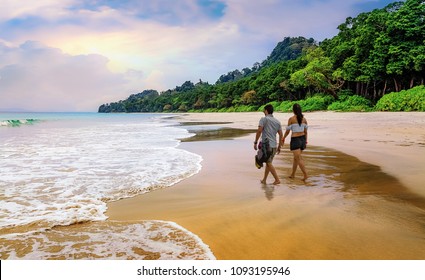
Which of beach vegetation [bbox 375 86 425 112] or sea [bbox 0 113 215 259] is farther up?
beach vegetation [bbox 375 86 425 112]

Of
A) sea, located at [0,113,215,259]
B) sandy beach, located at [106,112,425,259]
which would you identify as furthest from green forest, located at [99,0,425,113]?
sea, located at [0,113,215,259]

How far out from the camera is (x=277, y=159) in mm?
9070

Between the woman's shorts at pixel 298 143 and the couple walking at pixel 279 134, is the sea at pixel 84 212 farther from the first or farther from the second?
the woman's shorts at pixel 298 143

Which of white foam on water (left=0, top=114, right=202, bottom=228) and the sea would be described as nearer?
the sea

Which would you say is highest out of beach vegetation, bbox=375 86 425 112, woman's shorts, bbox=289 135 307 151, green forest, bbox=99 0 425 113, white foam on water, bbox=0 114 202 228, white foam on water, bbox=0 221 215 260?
green forest, bbox=99 0 425 113

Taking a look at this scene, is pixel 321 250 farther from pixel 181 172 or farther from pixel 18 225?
pixel 181 172

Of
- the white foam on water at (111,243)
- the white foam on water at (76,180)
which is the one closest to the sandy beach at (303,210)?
the white foam on water at (111,243)

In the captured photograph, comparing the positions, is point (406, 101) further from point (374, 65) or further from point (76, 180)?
point (76, 180)

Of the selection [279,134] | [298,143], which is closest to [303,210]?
[279,134]

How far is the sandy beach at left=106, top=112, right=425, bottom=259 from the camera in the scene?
3.18m

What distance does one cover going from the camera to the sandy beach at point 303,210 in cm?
318

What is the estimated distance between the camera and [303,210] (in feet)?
14.3

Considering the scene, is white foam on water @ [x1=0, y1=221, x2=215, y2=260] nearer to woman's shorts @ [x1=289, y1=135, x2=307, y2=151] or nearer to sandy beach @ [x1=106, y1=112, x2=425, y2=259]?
sandy beach @ [x1=106, y1=112, x2=425, y2=259]
